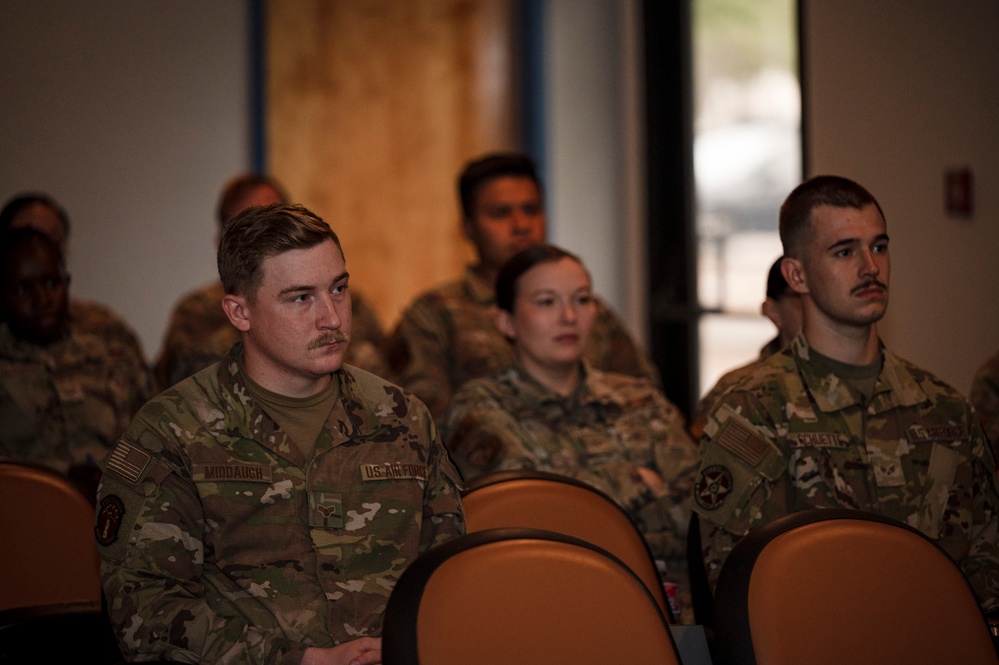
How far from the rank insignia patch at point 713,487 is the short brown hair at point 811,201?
467 mm

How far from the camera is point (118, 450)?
1.71 metres

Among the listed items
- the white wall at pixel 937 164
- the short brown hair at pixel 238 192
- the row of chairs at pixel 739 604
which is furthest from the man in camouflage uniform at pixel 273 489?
the short brown hair at pixel 238 192

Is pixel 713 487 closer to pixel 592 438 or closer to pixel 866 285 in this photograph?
pixel 866 285

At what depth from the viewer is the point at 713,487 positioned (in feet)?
6.83

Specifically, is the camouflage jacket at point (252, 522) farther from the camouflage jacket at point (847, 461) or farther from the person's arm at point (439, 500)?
the camouflage jacket at point (847, 461)

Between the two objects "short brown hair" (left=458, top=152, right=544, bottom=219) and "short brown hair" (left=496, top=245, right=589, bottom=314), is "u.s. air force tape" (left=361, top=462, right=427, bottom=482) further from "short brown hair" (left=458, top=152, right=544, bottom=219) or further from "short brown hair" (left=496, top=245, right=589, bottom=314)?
"short brown hair" (left=458, top=152, right=544, bottom=219)

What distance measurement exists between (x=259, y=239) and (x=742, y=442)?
97 centimetres

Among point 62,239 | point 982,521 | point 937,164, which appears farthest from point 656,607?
point 62,239

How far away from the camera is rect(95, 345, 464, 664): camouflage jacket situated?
167 cm

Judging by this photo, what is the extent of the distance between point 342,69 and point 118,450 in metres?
4.05

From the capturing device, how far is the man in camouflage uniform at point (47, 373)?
3086 mm

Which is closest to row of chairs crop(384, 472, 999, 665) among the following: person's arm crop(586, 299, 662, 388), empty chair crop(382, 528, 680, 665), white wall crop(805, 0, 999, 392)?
empty chair crop(382, 528, 680, 665)

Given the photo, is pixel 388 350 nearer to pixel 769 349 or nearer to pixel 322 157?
pixel 769 349

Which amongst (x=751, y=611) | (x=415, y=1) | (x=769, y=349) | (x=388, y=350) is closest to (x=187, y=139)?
(x=415, y=1)
